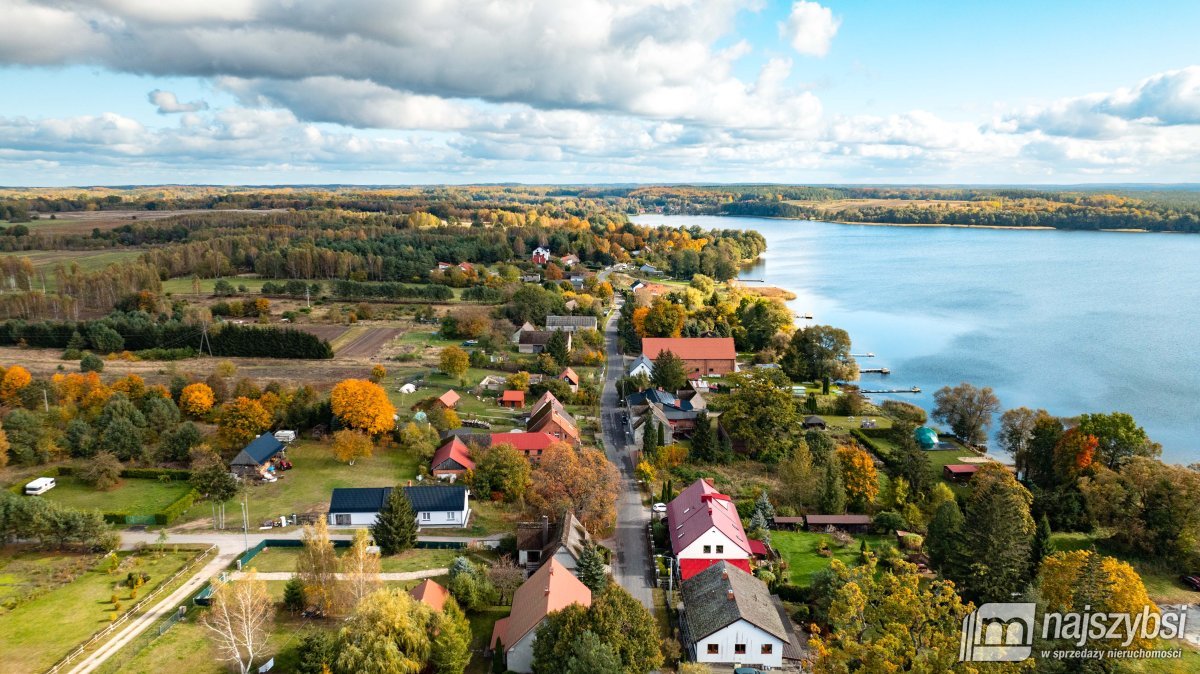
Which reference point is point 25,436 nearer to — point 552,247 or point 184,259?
point 184,259

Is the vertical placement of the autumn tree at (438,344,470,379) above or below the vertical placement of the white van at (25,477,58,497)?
above

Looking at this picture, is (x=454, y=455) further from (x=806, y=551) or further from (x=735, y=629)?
(x=735, y=629)

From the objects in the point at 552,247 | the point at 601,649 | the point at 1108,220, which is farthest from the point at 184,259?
the point at 1108,220

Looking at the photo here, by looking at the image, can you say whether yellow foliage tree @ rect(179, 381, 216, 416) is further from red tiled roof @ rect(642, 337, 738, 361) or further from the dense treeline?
red tiled roof @ rect(642, 337, 738, 361)

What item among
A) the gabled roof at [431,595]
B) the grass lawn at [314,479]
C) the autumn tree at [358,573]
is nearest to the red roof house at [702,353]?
the grass lawn at [314,479]

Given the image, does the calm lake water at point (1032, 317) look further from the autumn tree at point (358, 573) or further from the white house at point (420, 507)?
the autumn tree at point (358, 573)

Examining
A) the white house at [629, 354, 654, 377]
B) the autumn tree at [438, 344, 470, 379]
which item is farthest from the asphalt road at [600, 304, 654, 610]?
the autumn tree at [438, 344, 470, 379]
